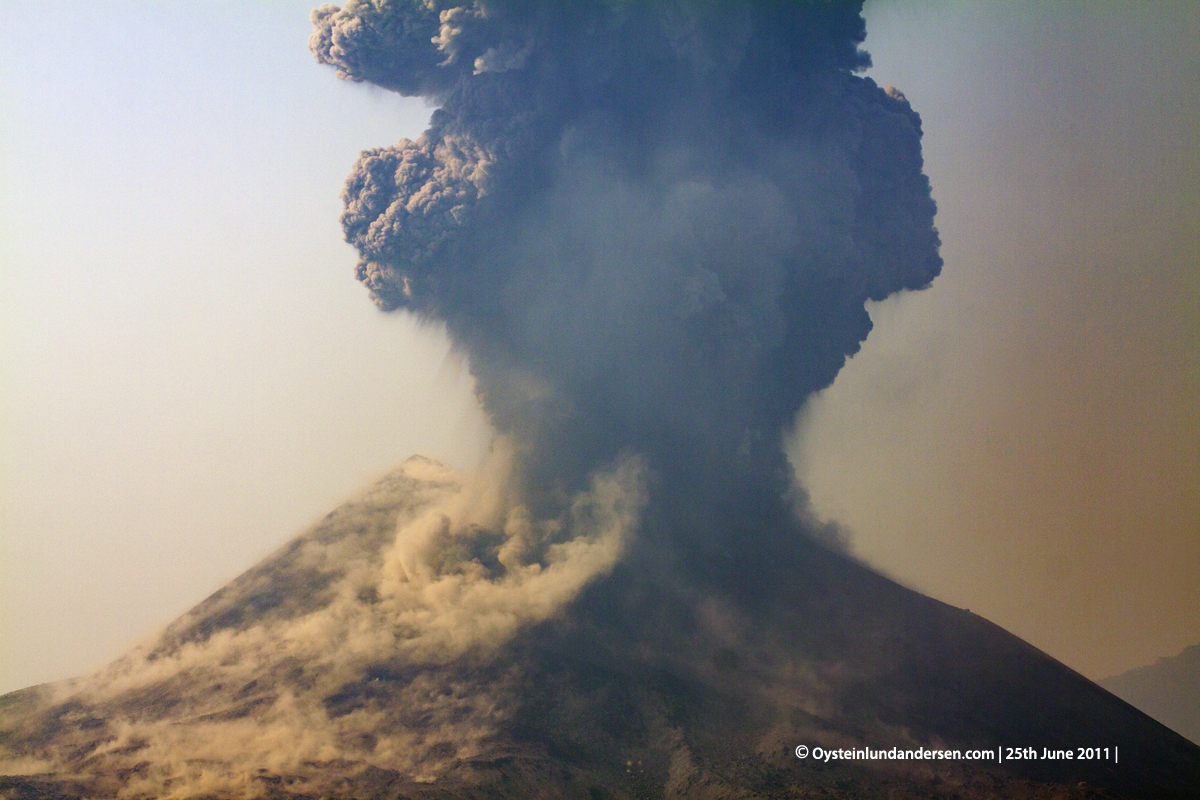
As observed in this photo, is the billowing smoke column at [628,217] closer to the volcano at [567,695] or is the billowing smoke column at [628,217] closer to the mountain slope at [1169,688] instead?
the volcano at [567,695]

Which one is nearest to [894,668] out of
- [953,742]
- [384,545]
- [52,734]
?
[953,742]

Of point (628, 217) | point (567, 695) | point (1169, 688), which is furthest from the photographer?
point (1169, 688)

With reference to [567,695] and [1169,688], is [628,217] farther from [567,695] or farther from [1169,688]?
[1169,688]

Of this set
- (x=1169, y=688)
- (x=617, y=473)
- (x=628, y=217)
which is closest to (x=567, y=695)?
(x=617, y=473)

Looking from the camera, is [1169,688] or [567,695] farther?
[1169,688]

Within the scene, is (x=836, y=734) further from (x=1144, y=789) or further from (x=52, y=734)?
(x=52, y=734)

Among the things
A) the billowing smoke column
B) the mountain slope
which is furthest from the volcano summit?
the mountain slope

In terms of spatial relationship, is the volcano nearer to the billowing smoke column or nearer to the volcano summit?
the volcano summit
